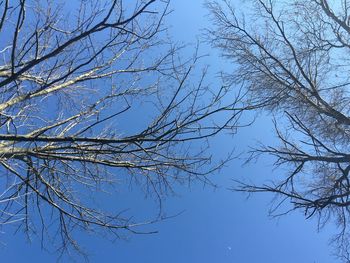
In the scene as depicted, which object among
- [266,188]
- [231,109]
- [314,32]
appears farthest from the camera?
[314,32]

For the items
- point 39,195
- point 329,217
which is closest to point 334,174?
point 329,217

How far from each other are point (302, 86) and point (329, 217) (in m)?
1.94

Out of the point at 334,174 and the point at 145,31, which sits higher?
the point at 145,31

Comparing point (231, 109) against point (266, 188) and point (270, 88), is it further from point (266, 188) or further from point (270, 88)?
point (270, 88)

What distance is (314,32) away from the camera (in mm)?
7055

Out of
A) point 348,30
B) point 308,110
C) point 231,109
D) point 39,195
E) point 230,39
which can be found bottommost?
point 231,109

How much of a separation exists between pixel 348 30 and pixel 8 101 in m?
4.97

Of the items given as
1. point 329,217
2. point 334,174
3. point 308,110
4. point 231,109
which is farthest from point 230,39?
point 231,109

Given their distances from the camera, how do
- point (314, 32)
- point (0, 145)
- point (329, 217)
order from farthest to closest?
point (314, 32) < point (329, 217) < point (0, 145)

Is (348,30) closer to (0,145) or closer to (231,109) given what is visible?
(231,109)

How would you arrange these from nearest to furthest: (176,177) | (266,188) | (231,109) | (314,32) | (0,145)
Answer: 1. (231,109)
2. (0,145)
3. (176,177)
4. (266,188)
5. (314,32)

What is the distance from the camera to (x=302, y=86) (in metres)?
6.42

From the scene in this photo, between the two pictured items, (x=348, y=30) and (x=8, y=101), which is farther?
(x=348, y=30)

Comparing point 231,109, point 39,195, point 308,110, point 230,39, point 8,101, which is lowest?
point 231,109
